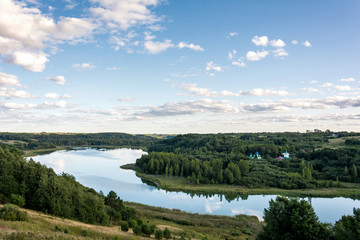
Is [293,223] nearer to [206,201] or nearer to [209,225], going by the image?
[209,225]

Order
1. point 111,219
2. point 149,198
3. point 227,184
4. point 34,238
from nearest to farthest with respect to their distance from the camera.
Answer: point 34,238, point 111,219, point 149,198, point 227,184

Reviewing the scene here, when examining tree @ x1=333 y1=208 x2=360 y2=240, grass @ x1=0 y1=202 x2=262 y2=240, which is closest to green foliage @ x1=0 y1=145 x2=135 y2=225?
grass @ x1=0 y1=202 x2=262 y2=240

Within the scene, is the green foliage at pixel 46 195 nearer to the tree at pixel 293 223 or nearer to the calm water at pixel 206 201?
the tree at pixel 293 223

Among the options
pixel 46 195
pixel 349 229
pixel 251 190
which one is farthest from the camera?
pixel 251 190

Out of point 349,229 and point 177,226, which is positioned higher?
point 349,229

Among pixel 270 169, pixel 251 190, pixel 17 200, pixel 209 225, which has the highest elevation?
pixel 17 200

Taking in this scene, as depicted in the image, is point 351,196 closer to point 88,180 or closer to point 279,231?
point 279,231

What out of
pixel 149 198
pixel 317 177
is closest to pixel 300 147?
pixel 317 177


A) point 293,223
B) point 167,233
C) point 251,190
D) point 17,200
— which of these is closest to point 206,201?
point 251,190

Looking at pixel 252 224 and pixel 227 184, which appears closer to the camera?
pixel 252 224
